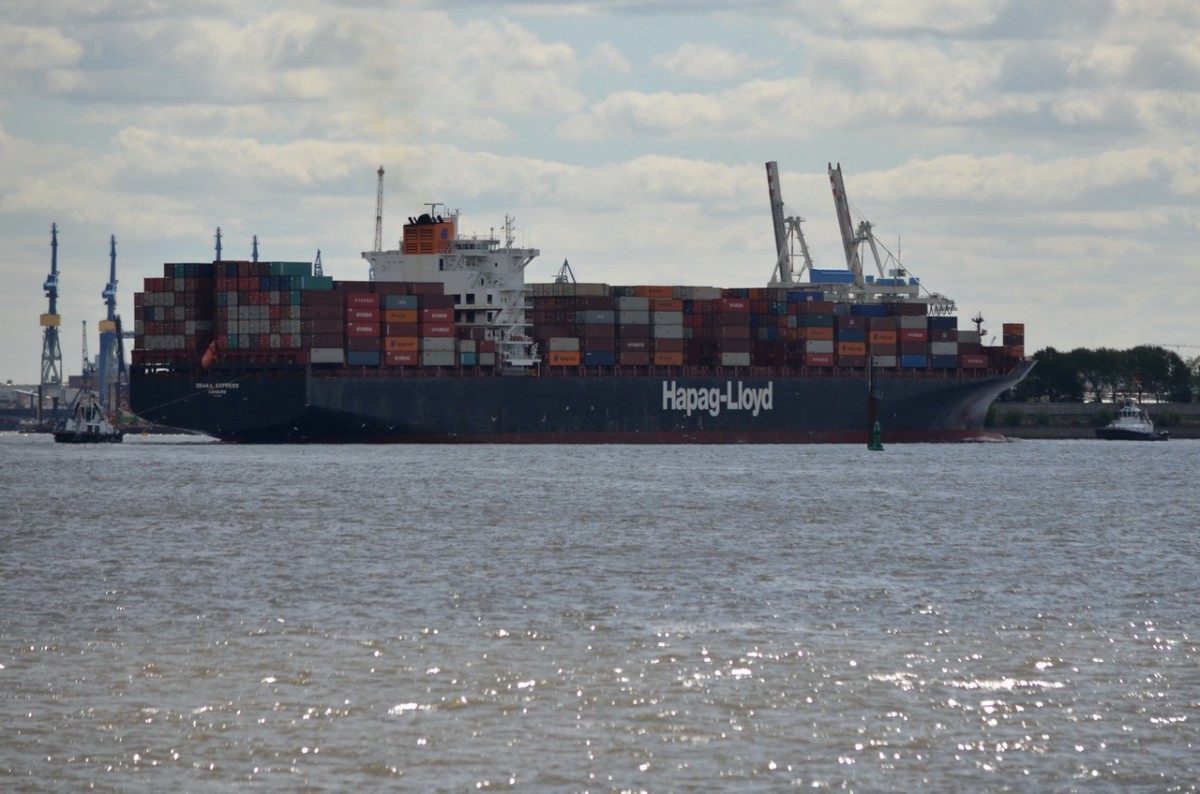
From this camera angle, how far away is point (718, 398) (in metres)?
105

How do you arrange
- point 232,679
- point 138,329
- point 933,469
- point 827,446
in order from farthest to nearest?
point 827,446 → point 138,329 → point 933,469 → point 232,679

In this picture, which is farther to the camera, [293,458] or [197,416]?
[197,416]

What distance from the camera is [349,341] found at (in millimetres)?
95625

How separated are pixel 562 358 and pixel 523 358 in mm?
2337

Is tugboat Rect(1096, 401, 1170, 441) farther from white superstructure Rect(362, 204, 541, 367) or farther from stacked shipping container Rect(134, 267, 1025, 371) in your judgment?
white superstructure Rect(362, 204, 541, 367)

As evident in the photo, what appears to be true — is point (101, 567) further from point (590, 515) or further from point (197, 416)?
point (197, 416)

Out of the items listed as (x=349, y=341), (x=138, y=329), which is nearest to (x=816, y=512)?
(x=349, y=341)

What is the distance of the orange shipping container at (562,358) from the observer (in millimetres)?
101500

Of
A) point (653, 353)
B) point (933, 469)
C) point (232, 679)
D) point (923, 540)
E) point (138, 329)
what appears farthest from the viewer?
point (653, 353)

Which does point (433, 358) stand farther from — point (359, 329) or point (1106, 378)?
point (1106, 378)

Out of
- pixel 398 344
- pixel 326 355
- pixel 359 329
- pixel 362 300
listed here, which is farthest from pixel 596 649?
pixel 362 300

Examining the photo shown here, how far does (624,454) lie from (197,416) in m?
22.1

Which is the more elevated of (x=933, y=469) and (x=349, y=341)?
(x=349, y=341)

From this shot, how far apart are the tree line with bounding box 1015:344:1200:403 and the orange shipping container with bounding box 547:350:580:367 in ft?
313
